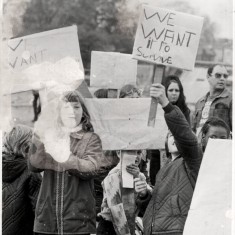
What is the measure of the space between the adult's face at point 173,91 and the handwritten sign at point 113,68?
1.07ft

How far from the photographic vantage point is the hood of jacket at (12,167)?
3498 millimetres

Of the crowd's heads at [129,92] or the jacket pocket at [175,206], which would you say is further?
the crowd's heads at [129,92]

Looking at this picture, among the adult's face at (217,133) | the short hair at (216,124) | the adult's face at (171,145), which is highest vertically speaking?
the short hair at (216,124)

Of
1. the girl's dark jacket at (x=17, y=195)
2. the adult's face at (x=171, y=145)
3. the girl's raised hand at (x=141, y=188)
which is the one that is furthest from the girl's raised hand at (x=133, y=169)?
the girl's dark jacket at (x=17, y=195)

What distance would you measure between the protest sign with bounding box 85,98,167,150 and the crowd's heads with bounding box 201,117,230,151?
34 cm

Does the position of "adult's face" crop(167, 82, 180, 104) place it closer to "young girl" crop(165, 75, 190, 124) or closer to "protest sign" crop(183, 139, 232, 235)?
"young girl" crop(165, 75, 190, 124)

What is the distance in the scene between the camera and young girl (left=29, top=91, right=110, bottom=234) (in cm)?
314

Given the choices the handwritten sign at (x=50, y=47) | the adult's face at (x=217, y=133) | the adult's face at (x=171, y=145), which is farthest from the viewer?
the handwritten sign at (x=50, y=47)

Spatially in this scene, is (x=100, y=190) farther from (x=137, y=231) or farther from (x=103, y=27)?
(x=103, y=27)

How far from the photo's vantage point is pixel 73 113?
3289 millimetres

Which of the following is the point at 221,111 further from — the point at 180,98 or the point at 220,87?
the point at 180,98

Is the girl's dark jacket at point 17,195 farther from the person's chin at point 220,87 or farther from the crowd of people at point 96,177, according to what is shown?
the person's chin at point 220,87

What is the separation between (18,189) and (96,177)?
1.51 ft

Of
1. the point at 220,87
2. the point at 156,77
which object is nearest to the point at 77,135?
the point at 156,77
